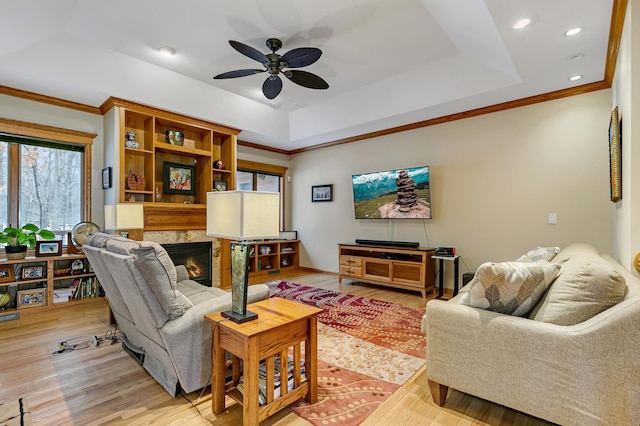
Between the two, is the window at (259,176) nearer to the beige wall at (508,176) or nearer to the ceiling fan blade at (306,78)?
the beige wall at (508,176)

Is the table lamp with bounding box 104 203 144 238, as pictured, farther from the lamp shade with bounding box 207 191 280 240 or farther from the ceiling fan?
the lamp shade with bounding box 207 191 280 240

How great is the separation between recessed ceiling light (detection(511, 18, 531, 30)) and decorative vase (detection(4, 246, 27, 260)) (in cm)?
527

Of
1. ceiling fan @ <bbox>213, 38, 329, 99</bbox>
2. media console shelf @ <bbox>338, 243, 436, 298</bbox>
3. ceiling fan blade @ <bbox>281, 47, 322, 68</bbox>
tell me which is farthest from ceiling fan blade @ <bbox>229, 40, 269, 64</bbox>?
media console shelf @ <bbox>338, 243, 436, 298</bbox>

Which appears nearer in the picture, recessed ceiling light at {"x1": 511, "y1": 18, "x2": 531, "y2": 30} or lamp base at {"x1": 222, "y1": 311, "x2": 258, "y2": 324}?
lamp base at {"x1": 222, "y1": 311, "x2": 258, "y2": 324}

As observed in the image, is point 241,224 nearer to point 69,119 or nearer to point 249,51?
point 249,51

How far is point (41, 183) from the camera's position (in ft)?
13.1

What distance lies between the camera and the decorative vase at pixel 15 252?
3430 mm

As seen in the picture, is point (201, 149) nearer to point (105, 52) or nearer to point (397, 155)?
point (105, 52)

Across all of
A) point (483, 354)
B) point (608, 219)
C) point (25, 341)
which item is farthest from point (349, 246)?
point (25, 341)

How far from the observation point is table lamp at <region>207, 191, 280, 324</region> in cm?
166

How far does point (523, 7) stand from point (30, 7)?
3.99 metres

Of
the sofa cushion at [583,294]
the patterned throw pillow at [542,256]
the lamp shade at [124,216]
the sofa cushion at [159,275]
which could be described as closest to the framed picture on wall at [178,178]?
the lamp shade at [124,216]

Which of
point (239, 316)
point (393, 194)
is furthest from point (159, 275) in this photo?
point (393, 194)

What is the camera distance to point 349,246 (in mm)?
5191
